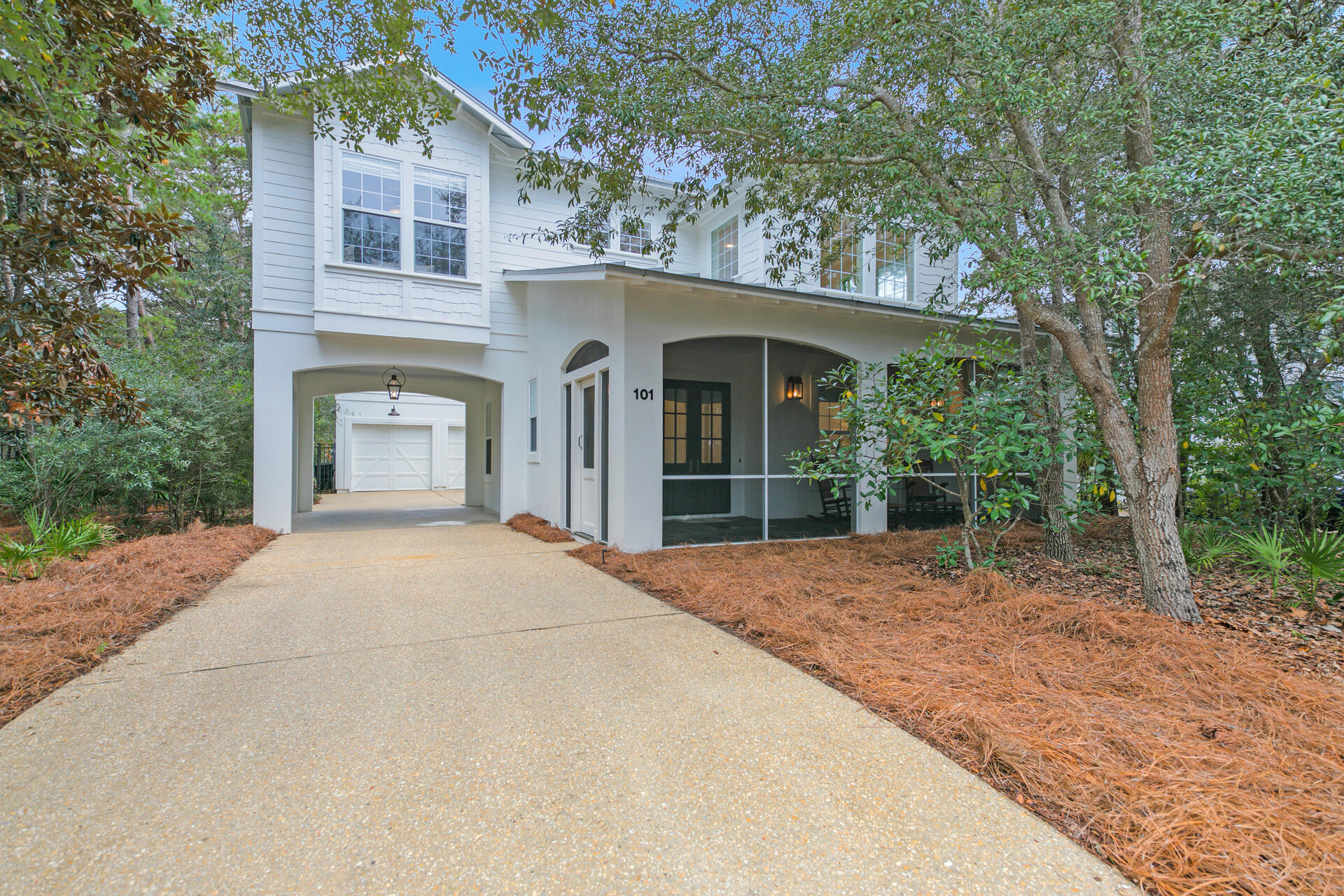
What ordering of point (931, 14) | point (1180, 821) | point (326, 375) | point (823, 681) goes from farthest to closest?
point (326, 375)
point (931, 14)
point (823, 681)
point (1180, 821)

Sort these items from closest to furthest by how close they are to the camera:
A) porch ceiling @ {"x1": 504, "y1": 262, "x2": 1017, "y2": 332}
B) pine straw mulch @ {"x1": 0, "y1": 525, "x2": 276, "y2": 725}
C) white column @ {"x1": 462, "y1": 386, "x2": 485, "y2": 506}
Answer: pine straw mulch @ {"x1": 0, "y1": 525, "x2": 276, "y2": 725}
porch ceiling @ {"x1": 504, "y1": 262, "x2": 1017, "y2": 332}
white column @ {"x1": 462, "y1": 386, "x2": 485, "y2": 506}

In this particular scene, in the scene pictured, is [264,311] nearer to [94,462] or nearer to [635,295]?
[94,462]

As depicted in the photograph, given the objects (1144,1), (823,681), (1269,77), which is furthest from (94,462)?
(1269,77)

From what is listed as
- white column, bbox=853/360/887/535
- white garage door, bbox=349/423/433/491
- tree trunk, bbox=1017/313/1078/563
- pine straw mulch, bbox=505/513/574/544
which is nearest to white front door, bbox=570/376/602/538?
pine straw mulch, bbox=505/513/574/544

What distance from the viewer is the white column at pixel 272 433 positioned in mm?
7500

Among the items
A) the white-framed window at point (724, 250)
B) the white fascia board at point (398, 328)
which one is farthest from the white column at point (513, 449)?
the white-framed window at point (724, 250)

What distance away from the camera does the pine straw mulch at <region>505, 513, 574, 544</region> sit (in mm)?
7051

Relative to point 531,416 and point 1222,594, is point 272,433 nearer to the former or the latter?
point 531,416

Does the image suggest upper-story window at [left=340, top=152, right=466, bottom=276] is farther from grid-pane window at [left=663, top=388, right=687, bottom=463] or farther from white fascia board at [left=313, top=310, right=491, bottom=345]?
grid-pane window at [left=663, top=388, right=687, bottom=463]

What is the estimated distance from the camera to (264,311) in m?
7.51

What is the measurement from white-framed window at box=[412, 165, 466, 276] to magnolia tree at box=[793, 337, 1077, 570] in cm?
606

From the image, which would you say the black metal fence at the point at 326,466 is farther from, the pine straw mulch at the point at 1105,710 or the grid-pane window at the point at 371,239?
the pine straw mulch at the point at 1105,710

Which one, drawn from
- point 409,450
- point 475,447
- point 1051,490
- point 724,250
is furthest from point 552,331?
point 409,450

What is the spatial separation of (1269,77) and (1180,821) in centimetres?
430
